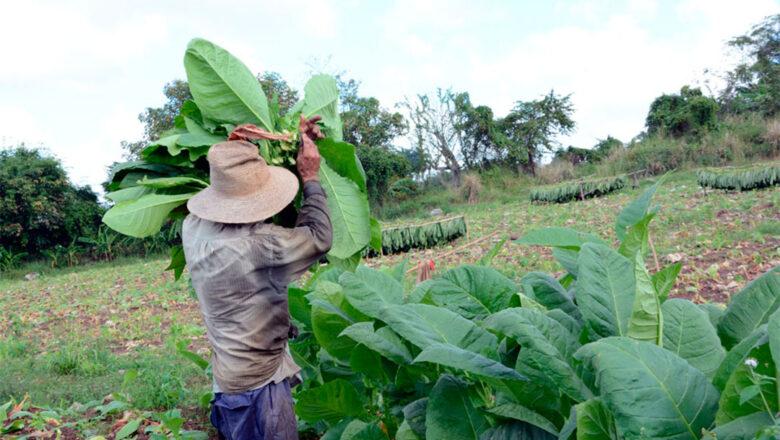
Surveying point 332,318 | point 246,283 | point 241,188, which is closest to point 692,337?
point 332,318

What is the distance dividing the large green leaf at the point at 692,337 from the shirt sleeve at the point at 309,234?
1.23 meters

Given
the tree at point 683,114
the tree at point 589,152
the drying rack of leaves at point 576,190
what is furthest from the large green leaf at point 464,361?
the tree at point 589,152

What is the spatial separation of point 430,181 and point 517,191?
206 inches

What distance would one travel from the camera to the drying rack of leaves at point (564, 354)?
0.55 meters

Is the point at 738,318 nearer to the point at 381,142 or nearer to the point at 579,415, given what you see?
the point at 579,415

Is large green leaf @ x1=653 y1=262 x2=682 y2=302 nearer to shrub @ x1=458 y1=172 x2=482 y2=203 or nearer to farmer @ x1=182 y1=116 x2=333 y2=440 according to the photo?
farmer @ x1=182 y1=116 x2=333 y2=440

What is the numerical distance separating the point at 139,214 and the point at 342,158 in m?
0.71

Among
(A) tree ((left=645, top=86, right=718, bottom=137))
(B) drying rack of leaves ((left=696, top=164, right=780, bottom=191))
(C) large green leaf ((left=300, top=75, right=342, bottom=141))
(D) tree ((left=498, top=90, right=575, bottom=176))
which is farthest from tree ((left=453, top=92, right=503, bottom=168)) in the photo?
(C) large green leaf ((left=300, top=75, right=342, bottom=141))

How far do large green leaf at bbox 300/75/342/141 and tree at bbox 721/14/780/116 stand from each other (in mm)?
30248

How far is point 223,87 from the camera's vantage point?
5.77 ft

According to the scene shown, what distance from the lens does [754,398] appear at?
545 mm

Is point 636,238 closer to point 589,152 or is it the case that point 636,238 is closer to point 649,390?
point 649,390

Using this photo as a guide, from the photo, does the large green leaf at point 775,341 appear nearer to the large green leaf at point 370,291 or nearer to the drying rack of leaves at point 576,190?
the large green leaf at point 370,291

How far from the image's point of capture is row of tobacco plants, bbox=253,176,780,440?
0.55 metres
